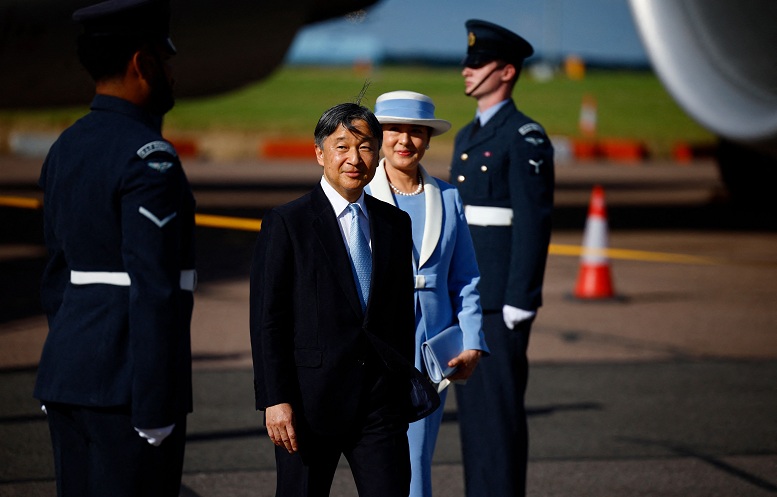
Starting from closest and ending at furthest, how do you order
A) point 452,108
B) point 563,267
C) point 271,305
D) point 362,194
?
point 271,305, point 362,194, point 563,267, point 452,108

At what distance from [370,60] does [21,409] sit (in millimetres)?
96760

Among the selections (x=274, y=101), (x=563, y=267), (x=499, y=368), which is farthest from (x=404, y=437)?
(x=274, y=101)

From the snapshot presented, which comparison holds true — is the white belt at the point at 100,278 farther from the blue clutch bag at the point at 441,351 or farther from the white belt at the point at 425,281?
the white belt at the point at 425,281

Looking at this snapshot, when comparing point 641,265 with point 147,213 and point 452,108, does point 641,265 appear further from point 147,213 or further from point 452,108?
point 452,108

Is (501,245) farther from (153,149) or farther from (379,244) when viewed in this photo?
(153,149)

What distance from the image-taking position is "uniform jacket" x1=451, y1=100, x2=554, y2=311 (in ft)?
13.5

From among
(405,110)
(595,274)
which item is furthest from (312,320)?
(595,274)

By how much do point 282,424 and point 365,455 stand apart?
237mm

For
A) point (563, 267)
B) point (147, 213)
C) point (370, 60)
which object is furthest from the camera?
point (370, 60)

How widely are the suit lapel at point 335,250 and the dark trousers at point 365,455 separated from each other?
230 millimetres

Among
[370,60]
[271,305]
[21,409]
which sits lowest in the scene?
[370,60]

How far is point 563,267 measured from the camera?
10875 mm

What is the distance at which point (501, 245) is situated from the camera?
4.21 m

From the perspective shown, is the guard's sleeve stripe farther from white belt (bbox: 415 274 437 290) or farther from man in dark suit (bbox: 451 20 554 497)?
man in dark suit (bbox: 451 20 554 497)
